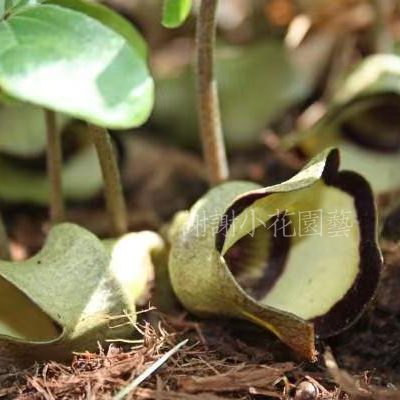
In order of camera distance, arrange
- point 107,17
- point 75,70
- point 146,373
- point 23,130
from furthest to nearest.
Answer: point 23,130 < point 107,17 < point 146,373 < point 75,70

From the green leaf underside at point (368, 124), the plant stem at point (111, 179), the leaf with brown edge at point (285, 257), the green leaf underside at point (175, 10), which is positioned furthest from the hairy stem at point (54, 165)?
the green leaf underside at point (368, 124)

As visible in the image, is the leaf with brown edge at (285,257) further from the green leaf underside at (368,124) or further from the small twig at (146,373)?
the green leaf underside at (368,124)

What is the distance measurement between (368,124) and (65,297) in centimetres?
69

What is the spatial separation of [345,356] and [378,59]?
0.54 metres

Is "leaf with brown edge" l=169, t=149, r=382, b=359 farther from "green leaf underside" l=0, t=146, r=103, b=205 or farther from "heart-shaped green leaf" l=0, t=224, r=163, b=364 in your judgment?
"green leaf underside" l=0, t=146, r=103, b=205

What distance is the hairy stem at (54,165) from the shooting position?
1117 mm

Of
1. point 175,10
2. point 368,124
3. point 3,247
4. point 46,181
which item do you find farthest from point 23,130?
point 368,124

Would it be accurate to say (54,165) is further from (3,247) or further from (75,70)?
(75,70)

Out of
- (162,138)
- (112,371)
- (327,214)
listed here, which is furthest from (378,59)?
(112,371)

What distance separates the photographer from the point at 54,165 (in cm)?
114

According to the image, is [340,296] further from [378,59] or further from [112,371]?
[378,59]

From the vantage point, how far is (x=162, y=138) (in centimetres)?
152

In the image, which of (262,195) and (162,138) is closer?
(262,195)

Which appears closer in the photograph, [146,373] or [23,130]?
[146,373]
